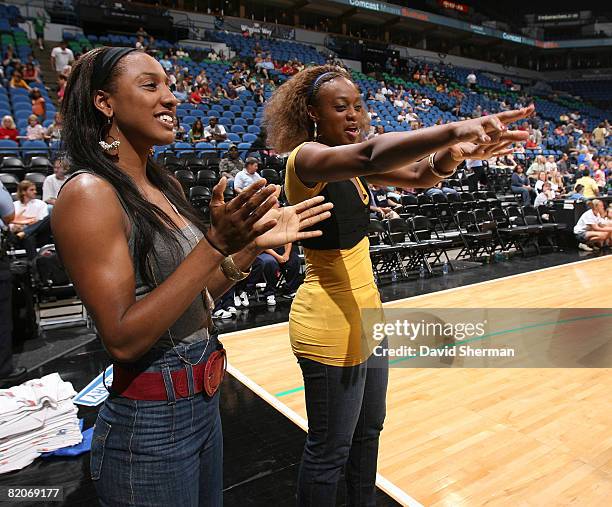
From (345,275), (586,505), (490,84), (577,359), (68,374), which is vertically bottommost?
(68,374)

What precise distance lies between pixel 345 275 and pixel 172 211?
571 millimetres

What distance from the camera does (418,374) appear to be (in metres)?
3.42

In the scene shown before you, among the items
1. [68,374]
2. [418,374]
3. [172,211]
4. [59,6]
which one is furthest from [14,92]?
[172,211]

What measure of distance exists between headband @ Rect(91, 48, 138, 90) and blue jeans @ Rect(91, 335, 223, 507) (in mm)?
558

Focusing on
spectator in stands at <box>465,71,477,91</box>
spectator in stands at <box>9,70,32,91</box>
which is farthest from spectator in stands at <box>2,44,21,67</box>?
spectator in stands at <box>465,71,477,91</box>

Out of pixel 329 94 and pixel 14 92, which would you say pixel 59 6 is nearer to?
pixel 14 92

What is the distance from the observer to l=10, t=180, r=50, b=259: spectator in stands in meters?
4.87

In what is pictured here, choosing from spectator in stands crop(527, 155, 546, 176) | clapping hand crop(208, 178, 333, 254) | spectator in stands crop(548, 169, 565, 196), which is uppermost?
clapping hand crop(208, 178, 333, 254)

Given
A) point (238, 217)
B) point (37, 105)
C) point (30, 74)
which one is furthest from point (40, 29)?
point (238, 217)

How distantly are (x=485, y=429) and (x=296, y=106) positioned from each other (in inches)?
80.5

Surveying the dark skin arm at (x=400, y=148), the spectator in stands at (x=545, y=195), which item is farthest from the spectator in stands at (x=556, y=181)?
the dark skin arm at (x=400, y=148)

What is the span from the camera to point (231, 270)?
44.8 inches

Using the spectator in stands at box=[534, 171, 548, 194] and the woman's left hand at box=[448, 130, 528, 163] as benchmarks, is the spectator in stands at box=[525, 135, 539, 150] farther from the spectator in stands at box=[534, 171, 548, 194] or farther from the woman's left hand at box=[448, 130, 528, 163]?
the woman's left hand at box=[448, 130, 528, 163]

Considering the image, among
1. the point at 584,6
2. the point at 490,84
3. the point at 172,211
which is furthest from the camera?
the point at 584,6
